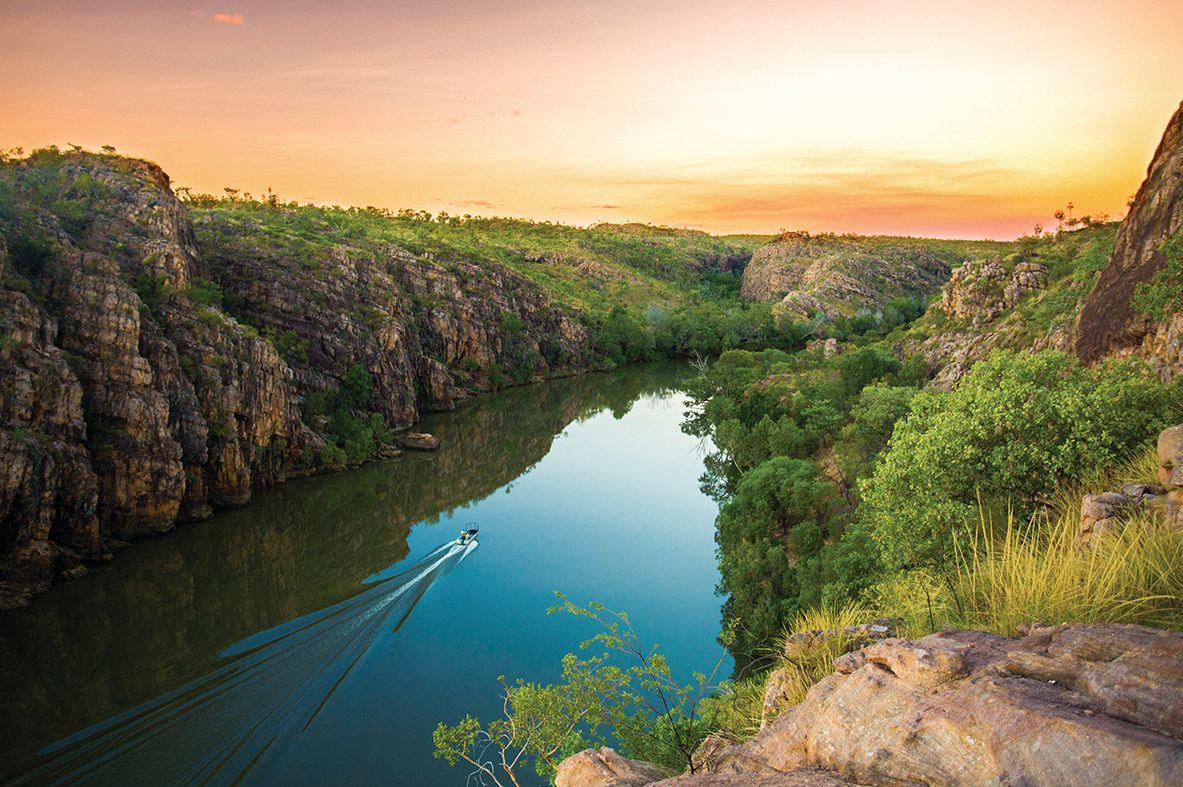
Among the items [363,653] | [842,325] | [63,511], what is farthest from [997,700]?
[842,325]

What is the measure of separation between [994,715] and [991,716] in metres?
0.02

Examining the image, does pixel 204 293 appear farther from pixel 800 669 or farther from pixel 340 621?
pixel 800 669

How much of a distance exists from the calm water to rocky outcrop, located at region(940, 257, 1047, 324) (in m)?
20.9

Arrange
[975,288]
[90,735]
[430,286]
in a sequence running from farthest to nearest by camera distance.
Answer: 1. [430,286]
2. [975,288]
3. [90,735]

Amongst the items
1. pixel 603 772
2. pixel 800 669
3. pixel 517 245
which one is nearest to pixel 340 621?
pixel 603 772

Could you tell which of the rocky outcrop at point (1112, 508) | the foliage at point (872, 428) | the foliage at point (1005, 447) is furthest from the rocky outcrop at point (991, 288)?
the rocky outcrop at point (1112, 508)

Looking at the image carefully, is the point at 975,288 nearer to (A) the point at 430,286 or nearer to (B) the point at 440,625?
(B) the point at 440,625

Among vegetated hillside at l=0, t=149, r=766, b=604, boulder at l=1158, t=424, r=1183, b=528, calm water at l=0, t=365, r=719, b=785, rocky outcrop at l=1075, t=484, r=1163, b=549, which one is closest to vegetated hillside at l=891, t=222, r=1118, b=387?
calm water at l=0, t=365, r=719, b=785

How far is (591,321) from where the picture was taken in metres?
95.1

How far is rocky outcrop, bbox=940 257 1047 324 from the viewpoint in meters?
38.4

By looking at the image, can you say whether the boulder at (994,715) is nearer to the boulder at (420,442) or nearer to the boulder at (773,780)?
the boulder at (773,780)

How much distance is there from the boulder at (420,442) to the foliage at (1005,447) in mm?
40415

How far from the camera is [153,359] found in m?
34.0

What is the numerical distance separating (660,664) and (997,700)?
377 inches
